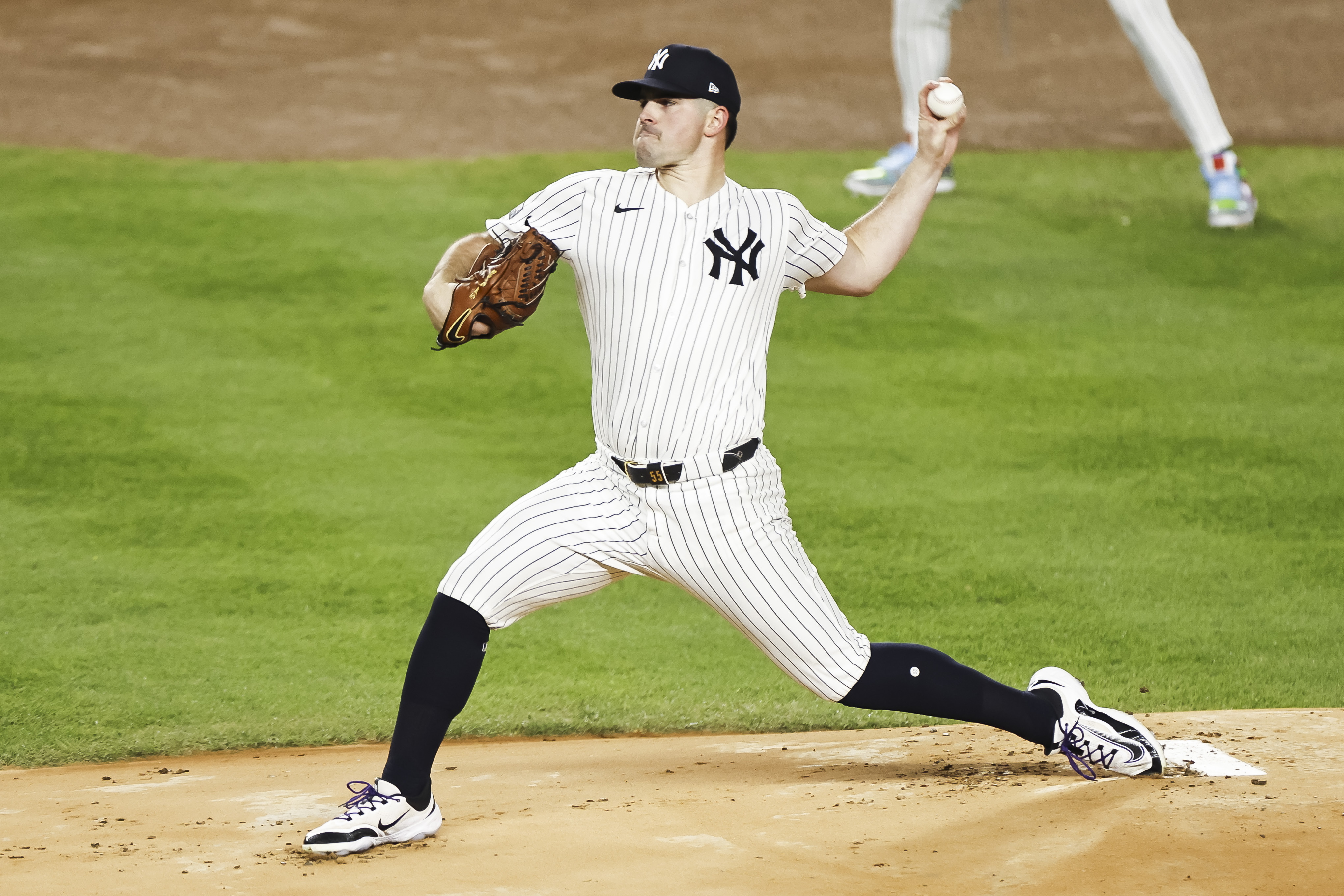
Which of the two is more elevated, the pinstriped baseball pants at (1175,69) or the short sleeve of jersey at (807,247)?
the pinstriped baseball pants at (1175,69)

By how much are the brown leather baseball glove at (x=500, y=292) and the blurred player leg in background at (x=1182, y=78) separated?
6.17 m

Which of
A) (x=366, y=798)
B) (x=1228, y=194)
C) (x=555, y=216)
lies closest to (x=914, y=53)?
(x=1228, y=194)

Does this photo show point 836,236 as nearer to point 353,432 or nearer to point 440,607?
point 440,607

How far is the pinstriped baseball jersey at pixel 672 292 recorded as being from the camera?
3.14 metres

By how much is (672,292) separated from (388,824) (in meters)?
1.15

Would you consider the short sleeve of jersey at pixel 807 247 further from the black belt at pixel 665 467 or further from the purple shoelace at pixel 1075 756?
the purple shoelace at pixel 1075 756

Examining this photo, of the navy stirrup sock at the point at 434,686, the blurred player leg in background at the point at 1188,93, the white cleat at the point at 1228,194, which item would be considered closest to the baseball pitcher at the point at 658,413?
the navy stirrup sock at the point at 434,686

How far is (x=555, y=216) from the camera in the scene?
3.19 meters

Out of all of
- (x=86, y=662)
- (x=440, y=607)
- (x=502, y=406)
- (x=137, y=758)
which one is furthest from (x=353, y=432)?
(x=440, y=607)

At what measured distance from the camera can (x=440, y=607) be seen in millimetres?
3191

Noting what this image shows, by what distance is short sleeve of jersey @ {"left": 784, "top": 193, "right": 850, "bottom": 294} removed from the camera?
323cm

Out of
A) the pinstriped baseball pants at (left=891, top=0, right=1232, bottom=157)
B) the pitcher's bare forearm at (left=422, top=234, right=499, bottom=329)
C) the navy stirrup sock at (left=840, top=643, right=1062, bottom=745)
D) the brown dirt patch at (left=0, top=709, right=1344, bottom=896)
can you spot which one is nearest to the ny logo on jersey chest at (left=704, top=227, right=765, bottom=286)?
the pitcher's bare forearm at (left=422, top=234, right=499, bottom=329)

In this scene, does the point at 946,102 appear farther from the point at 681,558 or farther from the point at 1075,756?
the point at 1075,756

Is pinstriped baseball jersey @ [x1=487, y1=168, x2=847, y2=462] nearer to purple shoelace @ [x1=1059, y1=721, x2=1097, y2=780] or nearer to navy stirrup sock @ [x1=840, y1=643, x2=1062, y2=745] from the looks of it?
navy stirrup sock @ [x1=840, y1=643, x2=1062, y2=745]
